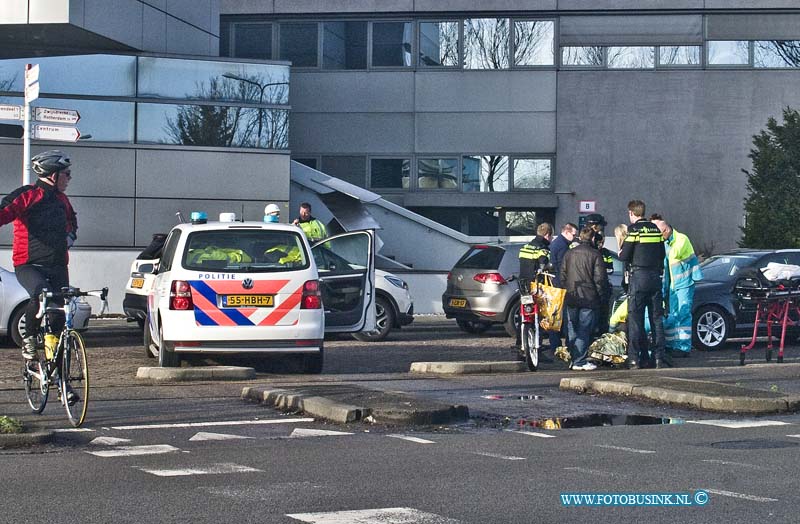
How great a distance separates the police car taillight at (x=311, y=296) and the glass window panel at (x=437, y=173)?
22.1 m

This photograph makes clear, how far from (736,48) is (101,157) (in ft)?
58.4

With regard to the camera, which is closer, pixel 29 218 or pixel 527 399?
pixel 29 218

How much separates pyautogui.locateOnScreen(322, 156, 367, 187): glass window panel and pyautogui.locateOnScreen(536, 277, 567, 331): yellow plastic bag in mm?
Answer: 20729

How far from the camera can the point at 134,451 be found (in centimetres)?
838

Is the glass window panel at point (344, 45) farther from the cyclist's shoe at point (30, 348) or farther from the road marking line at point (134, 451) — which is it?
the road marking line at point (134, 451)

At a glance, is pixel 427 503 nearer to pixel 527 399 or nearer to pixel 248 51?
pixel 527 399

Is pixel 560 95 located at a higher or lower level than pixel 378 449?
higher

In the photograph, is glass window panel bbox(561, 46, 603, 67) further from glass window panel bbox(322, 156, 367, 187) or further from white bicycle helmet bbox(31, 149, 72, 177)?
white bicycle helmet bbox(31, 149, 72, 177)

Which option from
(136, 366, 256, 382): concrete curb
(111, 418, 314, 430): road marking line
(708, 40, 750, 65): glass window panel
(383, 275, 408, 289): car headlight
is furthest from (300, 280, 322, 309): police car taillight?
(708, 40, 750, 65): glass window panel

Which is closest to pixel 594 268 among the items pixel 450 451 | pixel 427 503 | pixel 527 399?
pixel 527 399

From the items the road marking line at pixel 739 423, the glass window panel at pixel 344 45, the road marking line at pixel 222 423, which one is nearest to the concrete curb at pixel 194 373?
the road marking line at pixel 222 423

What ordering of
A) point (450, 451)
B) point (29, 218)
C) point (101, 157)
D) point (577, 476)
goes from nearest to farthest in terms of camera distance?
point (577, 476), point (450, 451), point (29, 218), point (101, 157)

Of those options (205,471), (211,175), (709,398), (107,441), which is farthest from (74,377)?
(211,175)

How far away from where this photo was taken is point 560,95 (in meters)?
34.8
